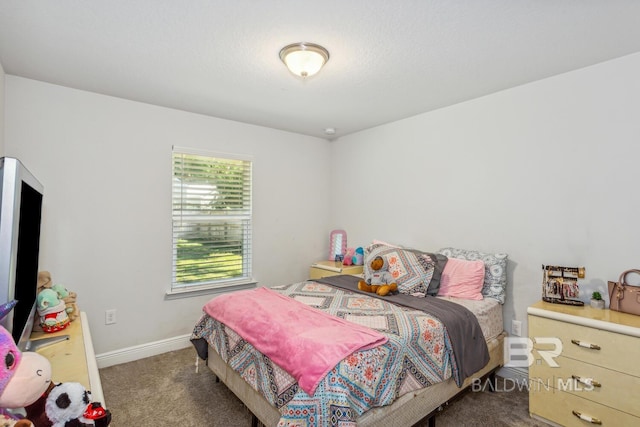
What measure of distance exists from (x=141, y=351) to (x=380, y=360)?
2.46 m

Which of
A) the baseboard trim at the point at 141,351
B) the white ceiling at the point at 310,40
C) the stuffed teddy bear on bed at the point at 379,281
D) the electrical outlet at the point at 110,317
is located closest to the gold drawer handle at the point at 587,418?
the stuffed teddy bear on bed at the point at 379,281

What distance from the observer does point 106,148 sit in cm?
286

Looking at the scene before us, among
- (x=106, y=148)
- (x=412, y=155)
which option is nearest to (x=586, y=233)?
(x=412, y=155)

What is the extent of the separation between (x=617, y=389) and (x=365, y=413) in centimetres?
148

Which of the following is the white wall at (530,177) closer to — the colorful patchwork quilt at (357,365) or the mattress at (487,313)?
the mattress at (487,313)

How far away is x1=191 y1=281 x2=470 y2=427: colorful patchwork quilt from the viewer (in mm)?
1445

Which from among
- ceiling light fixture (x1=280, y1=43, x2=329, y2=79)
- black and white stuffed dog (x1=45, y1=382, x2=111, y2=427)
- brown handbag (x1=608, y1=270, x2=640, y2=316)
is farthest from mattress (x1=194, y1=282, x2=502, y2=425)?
ceiling light fixture (x1=280, y1=43, x2=329, y2=79)

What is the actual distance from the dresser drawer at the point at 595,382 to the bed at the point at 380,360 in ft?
1.14

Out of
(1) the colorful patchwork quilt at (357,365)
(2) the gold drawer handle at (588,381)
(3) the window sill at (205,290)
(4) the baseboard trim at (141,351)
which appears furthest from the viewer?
(3) the window sill at (205,290)

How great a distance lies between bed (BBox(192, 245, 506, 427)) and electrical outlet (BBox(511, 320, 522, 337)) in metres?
0.14

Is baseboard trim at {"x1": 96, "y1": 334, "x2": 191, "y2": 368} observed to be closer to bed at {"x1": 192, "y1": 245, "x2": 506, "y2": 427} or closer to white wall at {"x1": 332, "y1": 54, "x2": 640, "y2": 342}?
bed at {"x1": 192, "y1": 245, "x2": 506, "y2": 427}

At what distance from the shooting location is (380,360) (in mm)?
1644

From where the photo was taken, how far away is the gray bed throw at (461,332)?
206 centimetres

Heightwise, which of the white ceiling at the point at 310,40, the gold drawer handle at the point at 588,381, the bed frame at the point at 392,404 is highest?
the white ceiling at the point at 310,40
